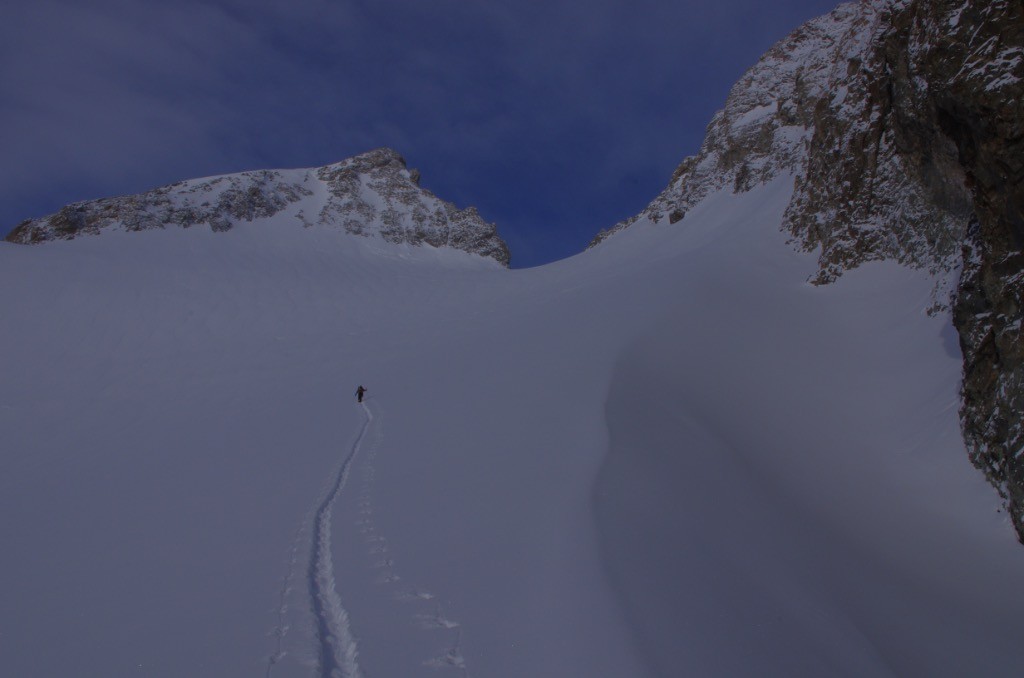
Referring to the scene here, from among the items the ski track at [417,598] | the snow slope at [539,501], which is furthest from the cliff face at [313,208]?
the ski track at [417,598]

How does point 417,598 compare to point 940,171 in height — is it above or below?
below

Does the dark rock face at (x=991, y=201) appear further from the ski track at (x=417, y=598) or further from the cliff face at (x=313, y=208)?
the cliff face at (x=313, y=208)

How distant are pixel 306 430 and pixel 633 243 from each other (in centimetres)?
3799

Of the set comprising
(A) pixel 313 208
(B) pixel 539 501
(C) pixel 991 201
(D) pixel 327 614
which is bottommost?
(D) pixel 327 614

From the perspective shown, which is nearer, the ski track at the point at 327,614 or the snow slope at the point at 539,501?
the ski track at the point at 327,614

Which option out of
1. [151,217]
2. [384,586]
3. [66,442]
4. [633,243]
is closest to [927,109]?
[384,586]

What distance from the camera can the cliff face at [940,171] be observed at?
1033cm

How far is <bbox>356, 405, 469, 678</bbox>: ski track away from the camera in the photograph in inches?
201

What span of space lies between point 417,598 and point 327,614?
0.94 metres

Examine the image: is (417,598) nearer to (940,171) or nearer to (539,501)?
(539,501)

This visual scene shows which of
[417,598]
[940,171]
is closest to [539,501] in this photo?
[417,598]

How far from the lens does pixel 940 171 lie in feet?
57.7

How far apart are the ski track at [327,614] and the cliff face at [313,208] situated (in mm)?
58517

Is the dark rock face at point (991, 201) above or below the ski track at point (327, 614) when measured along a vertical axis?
above
